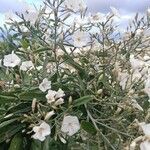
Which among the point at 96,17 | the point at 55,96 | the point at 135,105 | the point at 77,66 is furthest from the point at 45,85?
the point at 96,17

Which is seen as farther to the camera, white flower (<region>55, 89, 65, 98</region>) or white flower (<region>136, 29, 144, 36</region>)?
white flower (<region>136, 29, 144, 36</region>)

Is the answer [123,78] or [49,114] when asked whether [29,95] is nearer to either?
[49,114]

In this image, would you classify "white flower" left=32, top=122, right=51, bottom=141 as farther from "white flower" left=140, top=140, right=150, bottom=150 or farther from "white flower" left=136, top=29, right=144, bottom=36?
"white flower" left=136, top=29, right=144, bottom=36

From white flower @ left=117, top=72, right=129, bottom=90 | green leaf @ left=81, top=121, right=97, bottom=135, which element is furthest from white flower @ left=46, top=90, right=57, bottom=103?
white flower @ left=117, top=72, right=129, bottom=90

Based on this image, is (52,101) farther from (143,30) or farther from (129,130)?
(143,30)

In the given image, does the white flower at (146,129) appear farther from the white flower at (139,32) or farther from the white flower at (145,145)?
the white flower at (139,32)

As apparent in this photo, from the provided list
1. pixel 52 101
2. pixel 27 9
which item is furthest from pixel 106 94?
pixel 27 9
